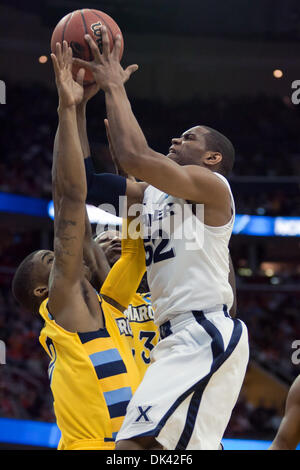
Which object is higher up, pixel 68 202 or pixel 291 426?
pixel 68 202

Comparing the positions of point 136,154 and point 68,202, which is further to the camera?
point 68,202

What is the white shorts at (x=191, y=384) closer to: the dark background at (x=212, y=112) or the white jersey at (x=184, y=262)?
the white jersey at (x=184, y=262)

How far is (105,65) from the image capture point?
309 cm

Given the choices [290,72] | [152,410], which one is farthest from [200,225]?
[290,72]

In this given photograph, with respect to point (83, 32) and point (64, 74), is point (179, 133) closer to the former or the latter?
point (83, 32)

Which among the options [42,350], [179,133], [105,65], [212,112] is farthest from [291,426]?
[212,112]

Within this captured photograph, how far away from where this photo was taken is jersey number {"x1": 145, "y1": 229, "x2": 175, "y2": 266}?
3070 mm

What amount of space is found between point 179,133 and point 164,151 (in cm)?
83

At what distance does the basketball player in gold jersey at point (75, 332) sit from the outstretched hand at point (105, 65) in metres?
0.10

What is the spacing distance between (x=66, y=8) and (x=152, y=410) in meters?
16.1

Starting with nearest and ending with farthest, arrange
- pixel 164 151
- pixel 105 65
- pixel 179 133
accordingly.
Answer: pixel 105 65 < pixel 164 151 < pixel 179 133

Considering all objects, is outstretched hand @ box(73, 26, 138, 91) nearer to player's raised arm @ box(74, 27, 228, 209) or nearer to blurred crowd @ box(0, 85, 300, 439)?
player's raised arm @ box(74, 27, 228, 209)

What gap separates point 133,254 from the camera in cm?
361
